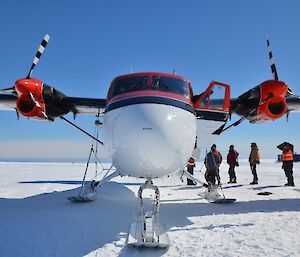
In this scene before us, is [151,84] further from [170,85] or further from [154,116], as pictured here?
[154,116]

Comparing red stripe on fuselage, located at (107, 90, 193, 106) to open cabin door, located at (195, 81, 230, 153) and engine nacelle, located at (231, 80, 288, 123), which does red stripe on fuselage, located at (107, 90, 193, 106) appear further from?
engine nacelle, located at (231, 80, 288, 123)

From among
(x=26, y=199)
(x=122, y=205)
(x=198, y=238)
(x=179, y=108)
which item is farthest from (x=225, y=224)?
(x=26, y=199)

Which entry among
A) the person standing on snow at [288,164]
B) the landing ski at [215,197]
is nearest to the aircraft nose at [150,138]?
the landing ski at [215,197]

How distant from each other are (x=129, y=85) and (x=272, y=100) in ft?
13.9

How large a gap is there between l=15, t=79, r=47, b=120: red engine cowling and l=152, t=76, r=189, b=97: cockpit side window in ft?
12.8

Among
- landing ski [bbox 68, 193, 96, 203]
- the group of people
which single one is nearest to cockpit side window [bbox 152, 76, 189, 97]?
the group of people

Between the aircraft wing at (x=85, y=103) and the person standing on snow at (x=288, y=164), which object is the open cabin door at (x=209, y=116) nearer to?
the aircraft wing at (x=85, y=103)

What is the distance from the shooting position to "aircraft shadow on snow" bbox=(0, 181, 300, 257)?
4148 mm

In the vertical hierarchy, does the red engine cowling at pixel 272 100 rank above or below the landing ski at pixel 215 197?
above

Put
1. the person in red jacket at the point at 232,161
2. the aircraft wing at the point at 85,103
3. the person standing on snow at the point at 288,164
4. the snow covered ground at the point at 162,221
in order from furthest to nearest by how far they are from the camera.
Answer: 1. the person in red jacket at the point at 232,161
2. the person standing on snow at the point at 288,164
3. the aircraft wing at the point at 85,103
4. the snow covered ground at the point at 162,221

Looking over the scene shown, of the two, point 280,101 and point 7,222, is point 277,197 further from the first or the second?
point 7,222

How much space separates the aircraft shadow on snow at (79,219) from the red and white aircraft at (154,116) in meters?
0.62

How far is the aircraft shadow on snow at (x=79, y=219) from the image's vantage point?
4.15 metres

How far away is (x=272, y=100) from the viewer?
7.82 metres
